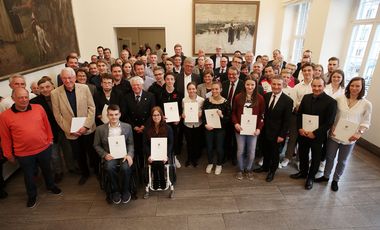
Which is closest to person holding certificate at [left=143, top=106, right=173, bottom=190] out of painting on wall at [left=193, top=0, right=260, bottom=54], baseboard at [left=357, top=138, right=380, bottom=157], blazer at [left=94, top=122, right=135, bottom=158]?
blazer at [left=94, top=122, right=135, bottom=158]

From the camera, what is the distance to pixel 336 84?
3.38 metres

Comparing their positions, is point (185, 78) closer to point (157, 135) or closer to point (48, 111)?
point (157, 135)

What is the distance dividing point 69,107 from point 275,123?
2990 millimetres

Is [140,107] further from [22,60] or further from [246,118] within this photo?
[22,60]

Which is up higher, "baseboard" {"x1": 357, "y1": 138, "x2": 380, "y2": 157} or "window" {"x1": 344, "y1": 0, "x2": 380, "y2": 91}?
"window" {"x1": 344, "y1": 0, "x2": 380, "y2": 91}

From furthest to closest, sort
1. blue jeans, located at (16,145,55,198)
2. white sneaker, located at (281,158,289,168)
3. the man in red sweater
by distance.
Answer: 1. white sneaker, located at (281,158,289,168)
2. blue jeans, located at (16,145,55,198)
3. the man in red sweater

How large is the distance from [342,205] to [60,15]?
7.48 m

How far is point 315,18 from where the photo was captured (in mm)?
5742

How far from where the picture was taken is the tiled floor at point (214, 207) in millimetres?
2706

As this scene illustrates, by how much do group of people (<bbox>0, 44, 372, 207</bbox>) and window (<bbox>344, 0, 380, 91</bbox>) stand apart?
5.22 feet

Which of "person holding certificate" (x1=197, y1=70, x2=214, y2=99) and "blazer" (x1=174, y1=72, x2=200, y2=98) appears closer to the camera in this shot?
"person holding certificate" (x1=197, y1=70, x2=214, y2=99)

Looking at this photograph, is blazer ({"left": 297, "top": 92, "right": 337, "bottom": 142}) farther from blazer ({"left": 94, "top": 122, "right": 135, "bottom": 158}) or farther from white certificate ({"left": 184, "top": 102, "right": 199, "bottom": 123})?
blazer ({"left": 94, "top": 122, "right": 135, "bottom": 158})

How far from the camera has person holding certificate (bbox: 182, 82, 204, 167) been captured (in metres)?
3.46

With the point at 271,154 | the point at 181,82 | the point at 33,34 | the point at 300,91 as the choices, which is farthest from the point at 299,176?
the point at 33,34
